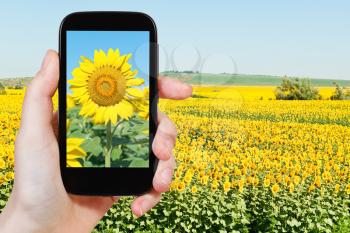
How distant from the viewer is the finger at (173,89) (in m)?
2.23

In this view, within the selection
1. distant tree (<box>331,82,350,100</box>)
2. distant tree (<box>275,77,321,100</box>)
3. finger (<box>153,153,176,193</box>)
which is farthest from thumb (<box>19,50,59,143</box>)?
distant tree (<box>275,77,321,100</box>)

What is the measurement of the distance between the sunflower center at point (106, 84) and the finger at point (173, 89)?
14 cm

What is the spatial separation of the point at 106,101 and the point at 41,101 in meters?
0.23

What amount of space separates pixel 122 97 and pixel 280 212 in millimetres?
3735

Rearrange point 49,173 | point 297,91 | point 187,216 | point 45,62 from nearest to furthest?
point 45,62 → point 49,173 → point 187,216 → point 297,91

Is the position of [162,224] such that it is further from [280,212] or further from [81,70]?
[81,70]

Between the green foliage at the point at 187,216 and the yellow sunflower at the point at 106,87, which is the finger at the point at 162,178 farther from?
the green foliage at the point at 187,216

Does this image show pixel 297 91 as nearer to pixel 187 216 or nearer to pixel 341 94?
pixel 341 94

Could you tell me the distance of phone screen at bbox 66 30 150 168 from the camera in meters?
2.22

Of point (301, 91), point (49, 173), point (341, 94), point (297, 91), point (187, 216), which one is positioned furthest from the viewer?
point (301, 91)

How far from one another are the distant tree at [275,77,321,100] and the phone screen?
23.0 metres

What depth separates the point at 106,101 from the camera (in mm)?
2248

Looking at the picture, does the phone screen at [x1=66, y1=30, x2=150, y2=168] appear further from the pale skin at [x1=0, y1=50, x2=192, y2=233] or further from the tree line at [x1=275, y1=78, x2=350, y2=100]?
the tree line at [x1=275, y1=78, x2=350, y2=100]

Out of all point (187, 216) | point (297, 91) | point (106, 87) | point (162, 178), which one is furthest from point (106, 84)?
point (297, 91)
